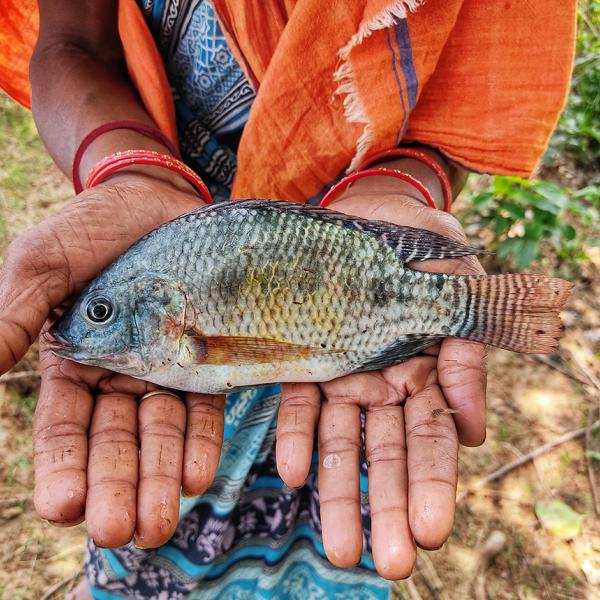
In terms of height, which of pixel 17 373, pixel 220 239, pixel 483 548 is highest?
pixel 220 239

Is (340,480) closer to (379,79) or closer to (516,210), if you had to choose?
(379,79)

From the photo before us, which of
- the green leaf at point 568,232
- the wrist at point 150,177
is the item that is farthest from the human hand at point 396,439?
the green leaf at point 568,232

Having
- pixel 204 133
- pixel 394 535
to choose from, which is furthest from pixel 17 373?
pixel 394 535

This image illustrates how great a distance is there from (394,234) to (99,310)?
3.02 feet

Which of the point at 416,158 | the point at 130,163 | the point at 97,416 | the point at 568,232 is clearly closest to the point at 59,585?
the point at 97,416

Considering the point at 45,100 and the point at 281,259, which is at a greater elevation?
the point at 45,100

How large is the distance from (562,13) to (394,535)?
1732mm

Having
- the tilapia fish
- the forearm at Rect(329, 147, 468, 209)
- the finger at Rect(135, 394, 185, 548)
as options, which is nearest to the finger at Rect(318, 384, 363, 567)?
the tilapia fish

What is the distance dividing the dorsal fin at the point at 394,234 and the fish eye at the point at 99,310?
41 cm

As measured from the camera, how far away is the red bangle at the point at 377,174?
211cm

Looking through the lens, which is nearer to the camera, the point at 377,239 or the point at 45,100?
the point at 377,239

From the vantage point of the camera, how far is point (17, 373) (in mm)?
3215

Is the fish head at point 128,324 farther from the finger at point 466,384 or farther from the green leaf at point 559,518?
the green leaf at point 559,518

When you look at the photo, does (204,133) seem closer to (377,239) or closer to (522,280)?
(377,239)
